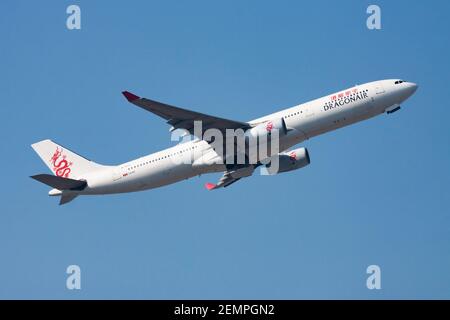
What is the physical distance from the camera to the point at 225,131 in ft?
178

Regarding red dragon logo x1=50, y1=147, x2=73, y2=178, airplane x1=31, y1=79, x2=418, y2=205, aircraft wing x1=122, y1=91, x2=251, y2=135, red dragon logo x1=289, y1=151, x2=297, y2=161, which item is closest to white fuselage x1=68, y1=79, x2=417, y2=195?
airplane x1=31, y1=79, x2=418, y2=205

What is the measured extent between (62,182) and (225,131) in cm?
1140

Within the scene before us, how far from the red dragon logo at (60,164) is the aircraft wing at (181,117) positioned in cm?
1049

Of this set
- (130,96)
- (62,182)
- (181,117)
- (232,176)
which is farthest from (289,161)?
(62,182)

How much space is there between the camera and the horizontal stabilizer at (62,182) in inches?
2153

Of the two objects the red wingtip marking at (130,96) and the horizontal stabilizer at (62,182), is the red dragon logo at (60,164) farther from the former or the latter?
the red wingtip marking at (130,96)

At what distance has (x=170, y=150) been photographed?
180ft

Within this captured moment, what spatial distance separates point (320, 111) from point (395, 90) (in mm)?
5231

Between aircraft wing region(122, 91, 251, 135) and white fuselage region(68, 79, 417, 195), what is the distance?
4.64 feet

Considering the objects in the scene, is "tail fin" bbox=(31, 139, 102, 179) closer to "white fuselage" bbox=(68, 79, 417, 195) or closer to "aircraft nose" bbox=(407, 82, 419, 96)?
"white fuselage" bbox=(68, 79, 417, 195)

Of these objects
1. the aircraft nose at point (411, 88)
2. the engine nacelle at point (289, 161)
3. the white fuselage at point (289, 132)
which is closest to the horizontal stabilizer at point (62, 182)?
the white fuselage at point (289, 132)

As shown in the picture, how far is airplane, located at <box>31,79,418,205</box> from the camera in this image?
174 feet

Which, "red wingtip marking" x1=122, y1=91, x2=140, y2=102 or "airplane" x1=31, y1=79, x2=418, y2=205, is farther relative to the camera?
"airplane" x1=31, y1=79, x2=418, y2=205

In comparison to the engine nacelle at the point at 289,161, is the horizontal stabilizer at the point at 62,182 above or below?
below
